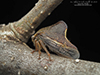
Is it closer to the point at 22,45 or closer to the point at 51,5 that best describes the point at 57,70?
the point at 22,45

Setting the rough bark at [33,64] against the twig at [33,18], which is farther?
the twig at [33,18]

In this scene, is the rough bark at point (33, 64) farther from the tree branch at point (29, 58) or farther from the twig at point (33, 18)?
the twig at point (33, 18)

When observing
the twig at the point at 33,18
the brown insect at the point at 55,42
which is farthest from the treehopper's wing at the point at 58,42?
the twig at the point at 33,18

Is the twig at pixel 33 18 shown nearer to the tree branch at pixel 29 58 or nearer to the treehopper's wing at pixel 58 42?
the tree branch at pixel 29 58

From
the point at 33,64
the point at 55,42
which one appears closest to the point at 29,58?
the point at 33,64

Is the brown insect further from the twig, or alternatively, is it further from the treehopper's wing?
the twig

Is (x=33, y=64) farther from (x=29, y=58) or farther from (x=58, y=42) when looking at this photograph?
(x=58, y=42)

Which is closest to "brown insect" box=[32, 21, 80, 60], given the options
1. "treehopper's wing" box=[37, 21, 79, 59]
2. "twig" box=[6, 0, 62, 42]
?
"treehopper's wing" box=[37, 21, 79, 59]

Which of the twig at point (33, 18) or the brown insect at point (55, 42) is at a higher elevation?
the twig at point (33, 18)

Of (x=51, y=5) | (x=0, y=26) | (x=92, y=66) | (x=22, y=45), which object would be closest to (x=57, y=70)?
(x=92, y=66)
